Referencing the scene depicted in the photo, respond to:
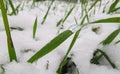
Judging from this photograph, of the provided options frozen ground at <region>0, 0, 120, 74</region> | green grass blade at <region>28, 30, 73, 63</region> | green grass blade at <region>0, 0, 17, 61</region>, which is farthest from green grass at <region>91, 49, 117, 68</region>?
green grass blade at <region>0, 0, 17, 61</region>

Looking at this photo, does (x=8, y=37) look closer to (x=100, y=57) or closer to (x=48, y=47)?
(x=48, y=47)

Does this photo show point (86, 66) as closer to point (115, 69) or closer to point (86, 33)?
point (115, 69)

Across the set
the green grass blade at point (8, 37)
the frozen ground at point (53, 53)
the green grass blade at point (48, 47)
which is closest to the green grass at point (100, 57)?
the frozen ground at point (53, 53)

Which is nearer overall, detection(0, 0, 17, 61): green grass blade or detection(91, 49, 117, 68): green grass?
detection(0, 0, 17, 61): green grass blade

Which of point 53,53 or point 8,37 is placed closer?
point 8,37

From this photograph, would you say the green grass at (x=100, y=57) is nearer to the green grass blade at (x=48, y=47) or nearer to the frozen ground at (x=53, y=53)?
the frozen ground at (x=53, y=53)

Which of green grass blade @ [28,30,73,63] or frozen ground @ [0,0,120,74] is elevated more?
green grass blade @ [28,30,73,63]

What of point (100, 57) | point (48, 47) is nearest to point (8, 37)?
point (48, 47)

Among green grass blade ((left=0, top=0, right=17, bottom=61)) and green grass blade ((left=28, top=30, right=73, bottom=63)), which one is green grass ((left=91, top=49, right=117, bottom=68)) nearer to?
green grass blade ((left=28, top=30, right=73, bottom=63))

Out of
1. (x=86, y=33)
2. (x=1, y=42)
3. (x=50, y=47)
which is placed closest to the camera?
(x=50, y=47)

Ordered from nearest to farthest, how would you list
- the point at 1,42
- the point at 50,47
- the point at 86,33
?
1. the point at 50,47
2. the point at 1,42
3. the point at 86,33

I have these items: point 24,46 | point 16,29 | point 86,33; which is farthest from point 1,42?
point 86,33
